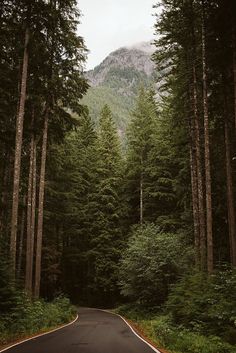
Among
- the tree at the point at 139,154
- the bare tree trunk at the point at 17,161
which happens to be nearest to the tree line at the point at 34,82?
the bare tree trunk at the point at 17,161

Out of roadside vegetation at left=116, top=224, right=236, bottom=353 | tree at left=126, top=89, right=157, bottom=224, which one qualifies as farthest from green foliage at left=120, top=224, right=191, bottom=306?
tree at left=126, top=89, right=157, bottom=224

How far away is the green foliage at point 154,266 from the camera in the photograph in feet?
89.0

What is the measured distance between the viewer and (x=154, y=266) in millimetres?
27250

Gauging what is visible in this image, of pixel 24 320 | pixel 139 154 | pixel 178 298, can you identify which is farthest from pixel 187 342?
pixel 139 154

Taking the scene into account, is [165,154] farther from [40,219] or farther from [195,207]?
[40,219]

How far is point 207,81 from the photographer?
74.7 feet

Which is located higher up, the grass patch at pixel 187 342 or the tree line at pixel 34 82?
the tree line at pixel 34 82

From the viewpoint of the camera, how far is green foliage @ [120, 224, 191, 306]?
2714cm

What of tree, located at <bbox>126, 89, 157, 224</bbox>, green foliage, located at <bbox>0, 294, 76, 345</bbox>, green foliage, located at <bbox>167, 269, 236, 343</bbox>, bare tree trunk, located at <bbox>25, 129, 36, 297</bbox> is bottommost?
green foliage, located at <bbox>0, 294, 76, 345</bbox>

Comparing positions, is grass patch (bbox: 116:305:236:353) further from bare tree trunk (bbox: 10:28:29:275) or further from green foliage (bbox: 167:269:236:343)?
bare tree trunk (bbox: 10:28:29:275)

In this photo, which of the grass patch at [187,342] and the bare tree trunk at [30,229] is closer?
the grass patch at [187,342]

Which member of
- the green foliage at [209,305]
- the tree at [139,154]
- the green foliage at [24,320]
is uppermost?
the tree at [139,154]

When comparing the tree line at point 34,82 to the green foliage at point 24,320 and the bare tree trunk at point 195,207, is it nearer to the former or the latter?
the green foliage at point 24,320

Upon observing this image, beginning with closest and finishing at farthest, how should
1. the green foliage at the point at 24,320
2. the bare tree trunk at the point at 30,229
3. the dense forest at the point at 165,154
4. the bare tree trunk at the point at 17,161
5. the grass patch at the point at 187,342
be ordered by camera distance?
the grass patch at the point at 187,342 → the green foliage at the point at 24,320 → the dense forest at the point at 165,154 → the bare tree trunk at the point at 17,161 → the bare tree trunk at the point at 30,229
